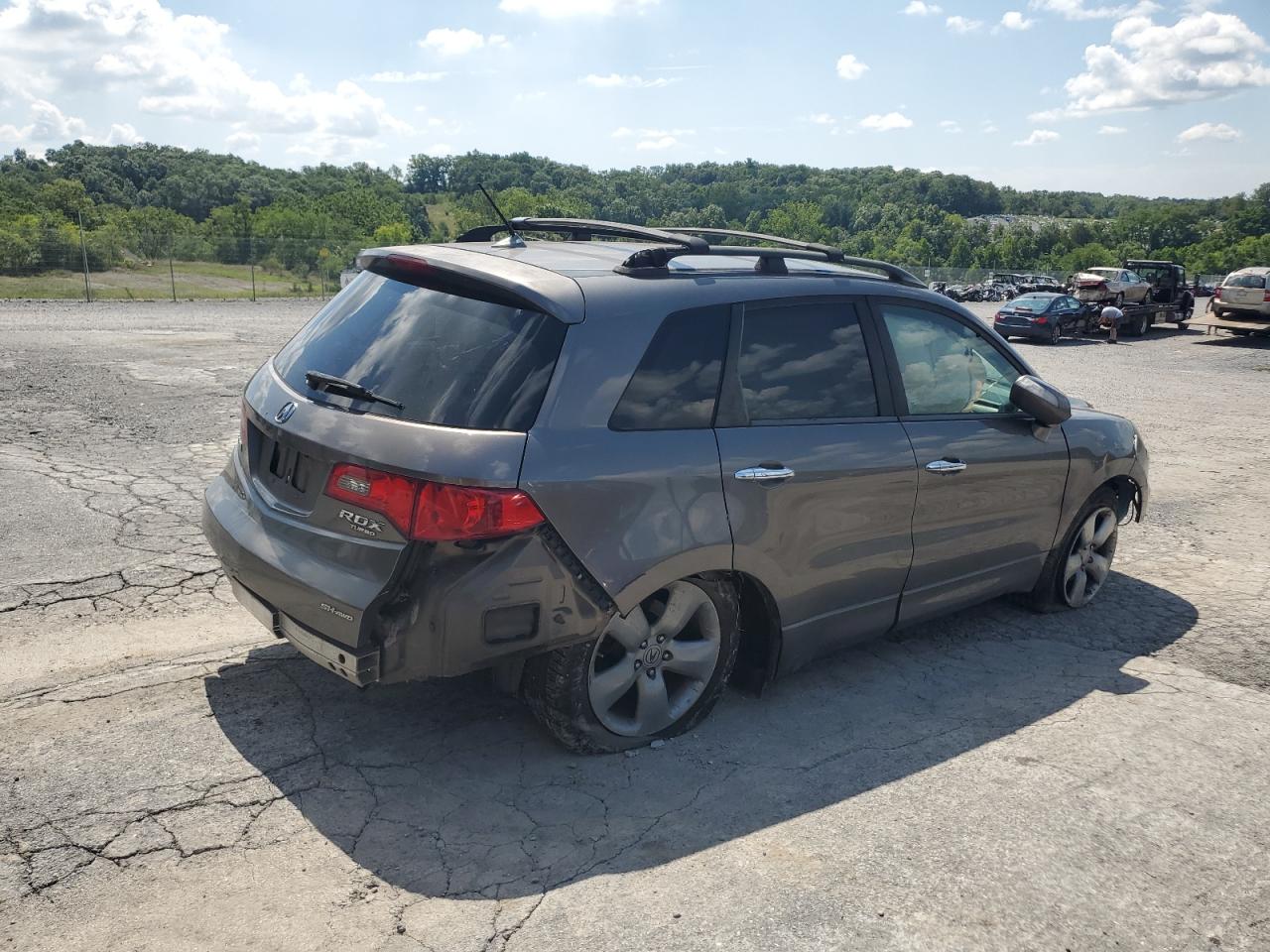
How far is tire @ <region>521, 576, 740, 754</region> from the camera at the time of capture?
11.4 ft

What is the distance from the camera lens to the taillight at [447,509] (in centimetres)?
308

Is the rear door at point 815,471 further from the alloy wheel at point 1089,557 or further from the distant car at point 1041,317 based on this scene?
the distant car at point 1041,317

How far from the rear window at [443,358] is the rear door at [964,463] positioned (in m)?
1.78

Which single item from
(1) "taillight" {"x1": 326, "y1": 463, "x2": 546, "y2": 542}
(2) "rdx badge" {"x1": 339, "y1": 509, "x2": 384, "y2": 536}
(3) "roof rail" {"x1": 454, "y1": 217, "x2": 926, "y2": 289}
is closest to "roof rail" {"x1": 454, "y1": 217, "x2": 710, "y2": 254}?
(3) "roof rail" {"x1": 454, "y1": 217, "x2": 926, "y2": 289}

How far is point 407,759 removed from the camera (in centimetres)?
357

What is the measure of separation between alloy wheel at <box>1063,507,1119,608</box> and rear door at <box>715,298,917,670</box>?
63.3 inches

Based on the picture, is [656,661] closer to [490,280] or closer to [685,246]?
[490,280]

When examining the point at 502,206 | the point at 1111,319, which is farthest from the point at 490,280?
the point at 502,206

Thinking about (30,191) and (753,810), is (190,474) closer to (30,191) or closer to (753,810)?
(753,810)

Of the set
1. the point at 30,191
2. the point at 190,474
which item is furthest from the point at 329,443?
the point at 30,191

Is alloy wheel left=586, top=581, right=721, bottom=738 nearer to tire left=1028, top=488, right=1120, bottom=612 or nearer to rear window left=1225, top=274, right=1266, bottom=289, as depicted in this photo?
tire left=1028, top=488, right=1120, bottom=612

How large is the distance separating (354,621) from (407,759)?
2.32 feet

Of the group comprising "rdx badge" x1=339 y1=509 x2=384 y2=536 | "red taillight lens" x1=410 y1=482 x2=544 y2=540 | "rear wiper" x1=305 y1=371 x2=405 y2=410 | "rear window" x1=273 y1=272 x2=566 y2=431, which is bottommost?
"rdx badge" x1=339 y1=509 x2=384 y2=536

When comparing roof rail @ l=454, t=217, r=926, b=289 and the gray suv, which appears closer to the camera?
the gray suv
